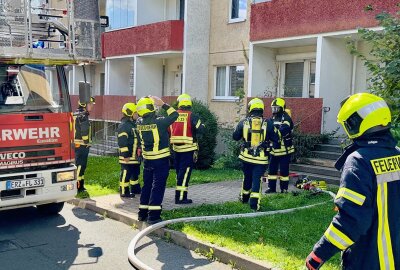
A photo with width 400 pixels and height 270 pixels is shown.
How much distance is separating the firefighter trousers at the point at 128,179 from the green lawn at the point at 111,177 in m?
0.64

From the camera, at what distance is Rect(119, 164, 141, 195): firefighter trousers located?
9359 mm

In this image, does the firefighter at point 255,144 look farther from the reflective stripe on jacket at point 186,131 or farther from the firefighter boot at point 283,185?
the firefighter boot at point 283,185

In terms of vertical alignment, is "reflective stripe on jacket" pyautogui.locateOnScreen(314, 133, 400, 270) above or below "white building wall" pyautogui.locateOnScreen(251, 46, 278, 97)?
below

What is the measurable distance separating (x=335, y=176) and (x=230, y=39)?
304 inches

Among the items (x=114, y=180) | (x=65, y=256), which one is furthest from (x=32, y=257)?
(x=114, y=180)

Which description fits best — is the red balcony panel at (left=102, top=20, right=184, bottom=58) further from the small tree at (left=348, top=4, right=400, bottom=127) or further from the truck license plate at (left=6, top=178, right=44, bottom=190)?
the small tree at (left=348, top=4, right=400, bottom=127)

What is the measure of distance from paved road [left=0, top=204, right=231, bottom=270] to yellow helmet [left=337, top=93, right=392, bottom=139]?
317 centimetres

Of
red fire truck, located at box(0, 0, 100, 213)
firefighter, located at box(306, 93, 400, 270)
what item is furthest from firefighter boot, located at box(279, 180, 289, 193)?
firefighter, located at box(306, 93, 400, 270)

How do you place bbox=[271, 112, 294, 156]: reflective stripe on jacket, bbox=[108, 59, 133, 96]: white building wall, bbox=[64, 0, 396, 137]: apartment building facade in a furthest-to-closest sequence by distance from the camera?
bbox=[108, 59, 133, 96]: white building wall, bbox=[64, 0, 396, 137]: apartment building facade, bbox=[271, 112, 294, 156]: reflective stripe on jacket

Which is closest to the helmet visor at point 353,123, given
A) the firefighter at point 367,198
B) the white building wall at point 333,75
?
the firefighter at point 367,198

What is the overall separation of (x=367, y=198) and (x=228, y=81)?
580 inches

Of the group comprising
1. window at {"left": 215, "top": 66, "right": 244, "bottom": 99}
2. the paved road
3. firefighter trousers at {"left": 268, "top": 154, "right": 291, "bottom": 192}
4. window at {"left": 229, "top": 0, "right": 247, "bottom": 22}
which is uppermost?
window at {"left": 229, "top": 0, "right": 247, "bottom": 22}

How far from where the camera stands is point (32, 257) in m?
6.04

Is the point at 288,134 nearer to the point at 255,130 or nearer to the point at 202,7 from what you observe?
the point at 255,130
